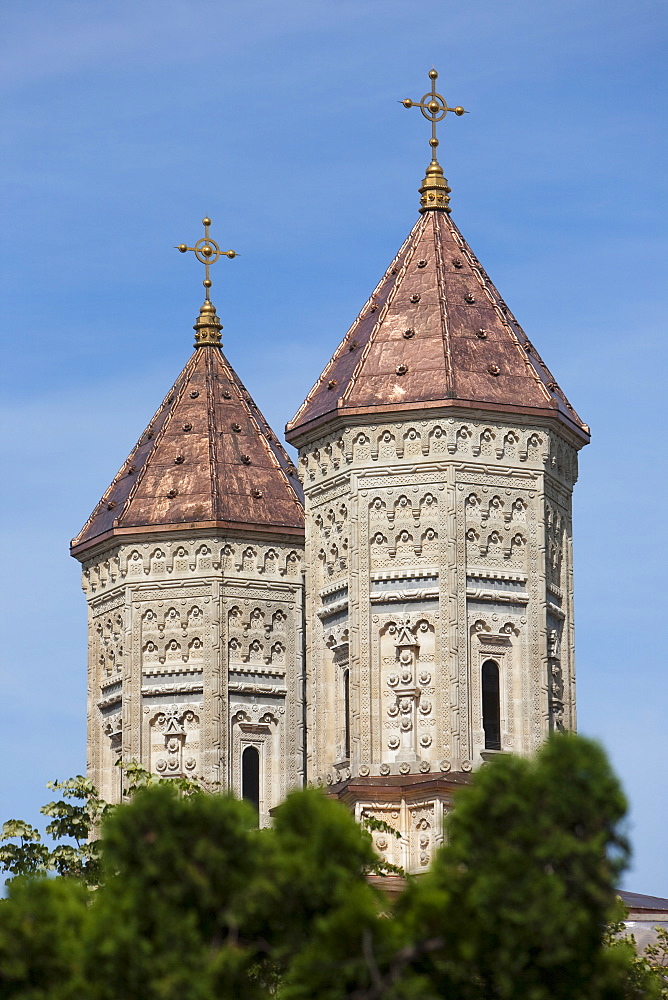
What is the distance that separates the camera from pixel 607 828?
2856 cm

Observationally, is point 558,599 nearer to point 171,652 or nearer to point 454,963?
point 171,652

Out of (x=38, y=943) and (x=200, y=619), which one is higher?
(x=200, y=619)

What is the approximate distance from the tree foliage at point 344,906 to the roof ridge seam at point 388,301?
21554 millimetres

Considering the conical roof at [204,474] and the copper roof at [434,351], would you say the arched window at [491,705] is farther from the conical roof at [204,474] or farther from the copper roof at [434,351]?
the conical roof at [204,474]

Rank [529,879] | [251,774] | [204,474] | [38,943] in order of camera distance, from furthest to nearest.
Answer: [204,474], [251,774], [38,943], [529,879]

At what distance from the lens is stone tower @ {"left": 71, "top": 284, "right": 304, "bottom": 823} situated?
186ft

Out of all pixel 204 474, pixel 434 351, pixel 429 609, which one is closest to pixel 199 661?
pixel 204 474

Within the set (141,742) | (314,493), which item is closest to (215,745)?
(141,742)

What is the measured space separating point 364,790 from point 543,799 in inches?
777

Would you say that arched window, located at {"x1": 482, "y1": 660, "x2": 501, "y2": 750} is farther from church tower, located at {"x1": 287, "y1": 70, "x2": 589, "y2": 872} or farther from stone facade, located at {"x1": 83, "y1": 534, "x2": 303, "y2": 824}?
stone facade, located at {"x1": 83, "y1": 534, "x2": 303, "y2": 824}

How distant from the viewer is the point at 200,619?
5722 centimetres

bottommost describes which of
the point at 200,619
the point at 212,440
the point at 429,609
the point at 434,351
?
the point at 429,609

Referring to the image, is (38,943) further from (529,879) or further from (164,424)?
(164,424)

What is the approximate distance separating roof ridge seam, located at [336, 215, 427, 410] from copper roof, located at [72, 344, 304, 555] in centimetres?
712
